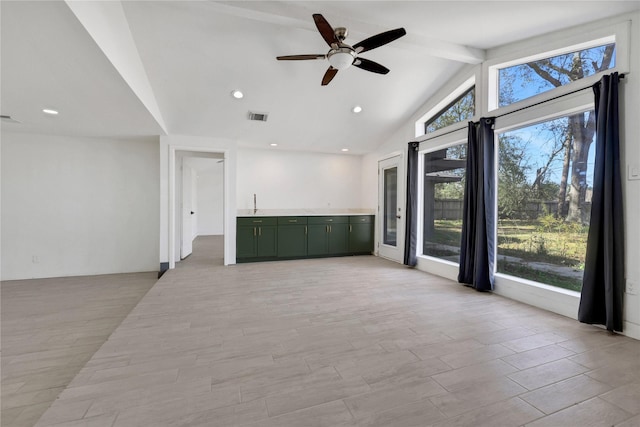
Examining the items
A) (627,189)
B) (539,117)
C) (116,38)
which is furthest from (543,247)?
(116,38)

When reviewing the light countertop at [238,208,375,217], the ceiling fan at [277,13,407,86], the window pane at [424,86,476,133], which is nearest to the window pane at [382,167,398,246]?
the light countertop at [238,208,375,217]

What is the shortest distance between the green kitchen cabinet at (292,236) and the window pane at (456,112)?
3027mm

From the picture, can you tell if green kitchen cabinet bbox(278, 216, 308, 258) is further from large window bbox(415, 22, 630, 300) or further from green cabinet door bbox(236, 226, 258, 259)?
large window bbox(415, 22, 630, 300)

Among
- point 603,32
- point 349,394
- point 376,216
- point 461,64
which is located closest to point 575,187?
point 603,32

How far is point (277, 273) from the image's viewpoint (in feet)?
15.1

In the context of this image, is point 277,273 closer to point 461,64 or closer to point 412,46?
point 412,46

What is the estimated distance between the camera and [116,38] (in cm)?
261

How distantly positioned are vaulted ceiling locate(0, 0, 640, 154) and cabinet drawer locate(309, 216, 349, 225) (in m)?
1.91

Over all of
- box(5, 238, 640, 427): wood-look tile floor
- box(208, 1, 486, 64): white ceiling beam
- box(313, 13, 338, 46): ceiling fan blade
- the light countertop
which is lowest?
box(5, 238, 640, 427): wood-look tile floor

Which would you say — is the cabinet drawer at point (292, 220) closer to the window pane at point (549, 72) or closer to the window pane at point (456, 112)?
the window pane at point (456, 112)

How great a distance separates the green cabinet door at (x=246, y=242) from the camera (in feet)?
17.5

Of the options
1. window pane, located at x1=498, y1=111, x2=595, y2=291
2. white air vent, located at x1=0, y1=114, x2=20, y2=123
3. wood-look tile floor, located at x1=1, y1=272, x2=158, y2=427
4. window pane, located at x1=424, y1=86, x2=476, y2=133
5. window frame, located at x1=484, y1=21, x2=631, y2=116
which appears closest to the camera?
wood-look tile floor, located at x1=1, y1=272, x2=158, y2=427

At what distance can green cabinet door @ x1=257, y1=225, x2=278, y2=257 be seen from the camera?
18.0 ft

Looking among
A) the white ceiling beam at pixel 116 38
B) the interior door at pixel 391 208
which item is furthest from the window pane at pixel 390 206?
the white ceiling beam at pixel 116 38
